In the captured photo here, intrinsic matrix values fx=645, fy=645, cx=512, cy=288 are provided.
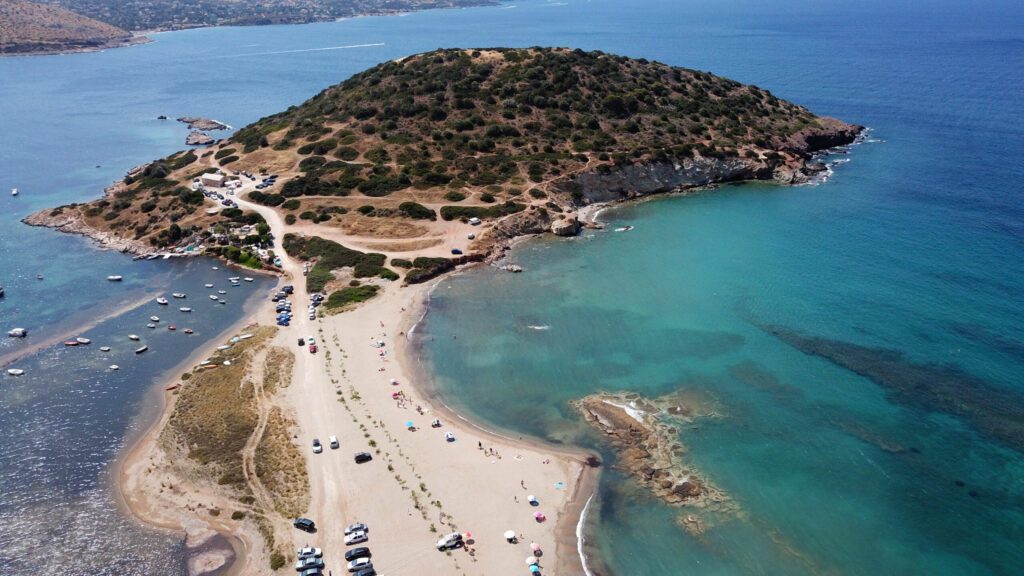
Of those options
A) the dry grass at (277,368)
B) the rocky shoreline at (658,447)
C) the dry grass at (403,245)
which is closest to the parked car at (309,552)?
the dry grass at (277,368)

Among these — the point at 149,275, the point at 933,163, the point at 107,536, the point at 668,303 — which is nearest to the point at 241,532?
the point at 107,536

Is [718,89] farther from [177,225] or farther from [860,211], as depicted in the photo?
[177,225]

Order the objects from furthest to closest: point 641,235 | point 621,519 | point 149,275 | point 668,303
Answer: point 641,235 → point 149,275 → point 668,303 → point 621,519

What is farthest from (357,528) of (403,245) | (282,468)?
(403,245)

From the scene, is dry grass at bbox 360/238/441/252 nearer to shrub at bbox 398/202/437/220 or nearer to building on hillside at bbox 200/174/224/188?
shrub at bbox 398/202/437/220

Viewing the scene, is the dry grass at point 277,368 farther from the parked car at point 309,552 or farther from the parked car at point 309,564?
the parked car at point 309,564

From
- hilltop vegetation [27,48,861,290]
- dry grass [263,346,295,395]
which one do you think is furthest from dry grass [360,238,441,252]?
dry grass [263,346,295,395]
